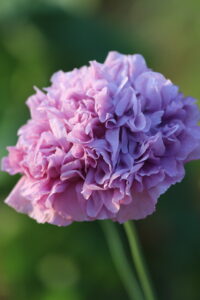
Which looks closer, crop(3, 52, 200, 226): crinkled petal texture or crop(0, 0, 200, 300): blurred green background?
crop(3, 52, 200, 226): crinkled petal texture

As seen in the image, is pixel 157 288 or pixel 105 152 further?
pixel 157 288

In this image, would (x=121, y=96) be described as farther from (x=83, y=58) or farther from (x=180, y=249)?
(x=83, y=58)

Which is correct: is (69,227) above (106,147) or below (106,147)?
below

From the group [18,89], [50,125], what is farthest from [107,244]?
[50,125]

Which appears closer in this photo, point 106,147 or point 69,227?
point 106,147

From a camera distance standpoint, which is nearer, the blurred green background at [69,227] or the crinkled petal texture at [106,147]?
the crinkled petal texture at [106,147]
